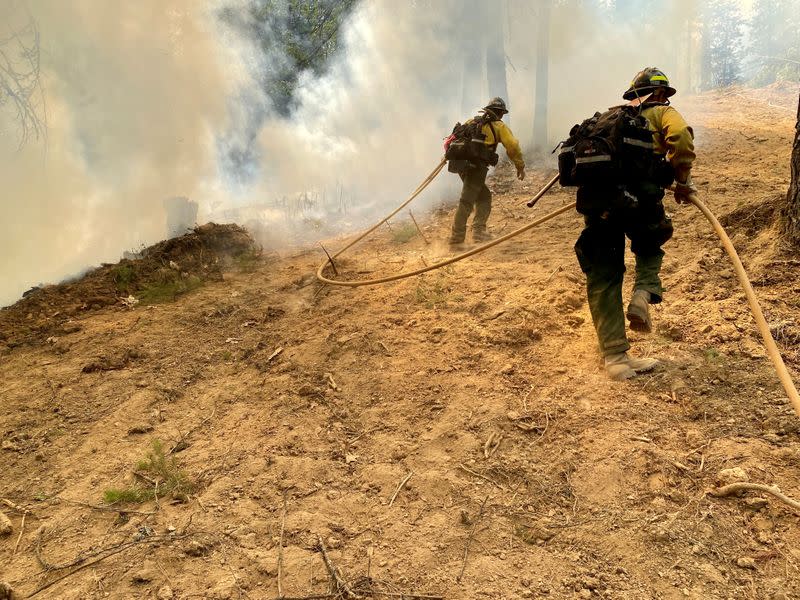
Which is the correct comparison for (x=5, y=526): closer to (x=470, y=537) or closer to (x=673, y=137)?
(x=470, y=537)

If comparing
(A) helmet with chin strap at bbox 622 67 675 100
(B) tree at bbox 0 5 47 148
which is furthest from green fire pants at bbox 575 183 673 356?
(B) tree at bbox 0 5 47 148

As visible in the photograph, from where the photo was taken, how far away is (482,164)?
22.2ft

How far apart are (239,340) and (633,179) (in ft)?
11.5

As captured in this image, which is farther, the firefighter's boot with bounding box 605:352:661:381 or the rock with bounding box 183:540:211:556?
the firefighter's boot with bounding box 605:352:661:381

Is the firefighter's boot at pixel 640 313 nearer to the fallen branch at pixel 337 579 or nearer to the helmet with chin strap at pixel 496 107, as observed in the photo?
the fallen branch at pixel 337 579

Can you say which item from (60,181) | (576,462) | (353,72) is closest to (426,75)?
(353,72)

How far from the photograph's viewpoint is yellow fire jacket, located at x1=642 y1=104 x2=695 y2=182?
3.40 m

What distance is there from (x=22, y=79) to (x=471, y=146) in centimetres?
636

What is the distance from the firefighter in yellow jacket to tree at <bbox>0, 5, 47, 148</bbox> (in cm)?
591

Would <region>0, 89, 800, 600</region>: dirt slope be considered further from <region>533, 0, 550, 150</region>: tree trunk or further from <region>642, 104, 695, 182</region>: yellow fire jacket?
<region>533, 0, 550, 150</region>: tree trunk

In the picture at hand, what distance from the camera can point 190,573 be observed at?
2271 millimetres

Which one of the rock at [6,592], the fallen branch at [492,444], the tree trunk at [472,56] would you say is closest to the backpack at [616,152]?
the fallen branch at [492,444]

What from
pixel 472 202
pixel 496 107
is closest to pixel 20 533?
pixel 472 202

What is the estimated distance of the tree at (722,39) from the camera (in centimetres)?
3797
